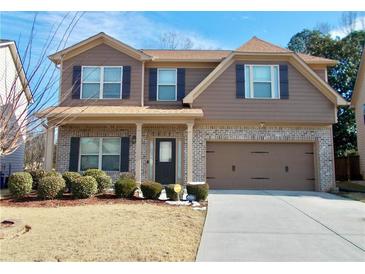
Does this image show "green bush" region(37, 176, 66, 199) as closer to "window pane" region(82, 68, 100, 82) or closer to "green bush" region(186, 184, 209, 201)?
"green bush" region(186, 184, 209, 201)

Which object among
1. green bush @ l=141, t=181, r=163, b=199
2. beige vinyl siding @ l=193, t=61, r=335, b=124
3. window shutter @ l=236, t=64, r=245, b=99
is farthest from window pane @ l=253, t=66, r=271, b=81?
green bush @ l=141, t=181, r=163, b=199

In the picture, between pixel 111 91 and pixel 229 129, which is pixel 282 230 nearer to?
pixel 229 129

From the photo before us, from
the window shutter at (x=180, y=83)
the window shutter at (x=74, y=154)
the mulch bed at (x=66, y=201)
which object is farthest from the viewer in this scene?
the window shutter at (x=180, y=83)

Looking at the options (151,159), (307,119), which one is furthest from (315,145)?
(151,159)

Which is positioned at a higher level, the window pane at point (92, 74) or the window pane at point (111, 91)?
the window pane at point (92, 74)

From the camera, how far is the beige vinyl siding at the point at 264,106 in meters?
14.0

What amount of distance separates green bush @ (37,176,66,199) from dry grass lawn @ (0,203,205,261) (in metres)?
1.16

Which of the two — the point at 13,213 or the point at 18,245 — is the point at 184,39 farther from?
the point at 18,245

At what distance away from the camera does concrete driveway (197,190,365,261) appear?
5688mm

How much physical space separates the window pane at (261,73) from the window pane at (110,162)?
6845 millimetres

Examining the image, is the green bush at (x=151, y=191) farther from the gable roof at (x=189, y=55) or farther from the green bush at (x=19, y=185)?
the gable roof at (x=189, y=55)

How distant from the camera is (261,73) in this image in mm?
14508

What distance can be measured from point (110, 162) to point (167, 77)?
14.9ft

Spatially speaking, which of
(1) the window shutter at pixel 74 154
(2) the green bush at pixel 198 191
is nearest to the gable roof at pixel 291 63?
(2) the green bush at pixel 198 191
